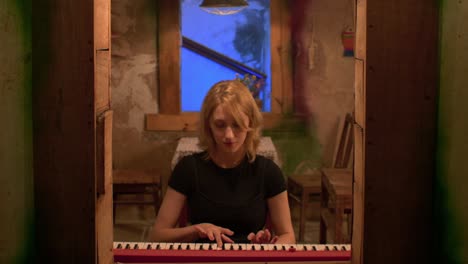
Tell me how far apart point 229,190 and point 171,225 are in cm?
26

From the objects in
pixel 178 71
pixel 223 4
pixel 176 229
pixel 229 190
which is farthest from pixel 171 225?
pixel 178 71

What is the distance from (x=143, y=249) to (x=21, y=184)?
69 cm

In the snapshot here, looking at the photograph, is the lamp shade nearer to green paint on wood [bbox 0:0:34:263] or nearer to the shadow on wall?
the shadow on wall

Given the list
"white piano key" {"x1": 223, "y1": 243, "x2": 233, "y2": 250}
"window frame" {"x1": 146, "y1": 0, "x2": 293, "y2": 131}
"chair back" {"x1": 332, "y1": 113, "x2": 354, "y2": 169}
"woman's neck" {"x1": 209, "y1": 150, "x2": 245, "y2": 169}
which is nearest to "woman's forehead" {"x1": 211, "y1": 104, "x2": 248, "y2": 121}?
"woman's neck" {"x1": 209, "y1": 150, "x2": 245, "y2": 169}

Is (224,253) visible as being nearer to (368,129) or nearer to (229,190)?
(229,190)

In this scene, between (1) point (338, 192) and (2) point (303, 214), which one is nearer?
(1) point (338, 192)

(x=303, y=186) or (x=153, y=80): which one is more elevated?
(x=153, y=80)

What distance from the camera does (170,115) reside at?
20.6 feet

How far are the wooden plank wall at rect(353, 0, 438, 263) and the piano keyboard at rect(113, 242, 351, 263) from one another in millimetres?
435

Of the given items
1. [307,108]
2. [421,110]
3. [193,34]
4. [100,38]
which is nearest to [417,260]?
[421,110]

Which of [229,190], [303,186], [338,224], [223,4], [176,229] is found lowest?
[338,224]

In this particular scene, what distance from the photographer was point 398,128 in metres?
1.61

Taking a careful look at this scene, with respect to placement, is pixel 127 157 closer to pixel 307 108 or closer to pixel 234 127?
pixel 307 108

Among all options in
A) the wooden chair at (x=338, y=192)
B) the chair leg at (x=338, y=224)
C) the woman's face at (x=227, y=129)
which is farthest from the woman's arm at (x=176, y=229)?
the chair leg at (x=338, y=224)
